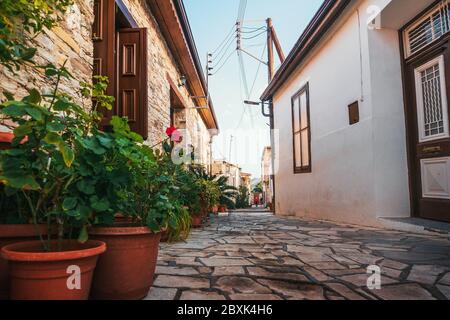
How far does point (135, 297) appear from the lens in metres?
1.42

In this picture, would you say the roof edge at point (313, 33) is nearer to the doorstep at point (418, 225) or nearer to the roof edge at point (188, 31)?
the roof edge at point (188, 31)

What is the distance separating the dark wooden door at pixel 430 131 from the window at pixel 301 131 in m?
2.39

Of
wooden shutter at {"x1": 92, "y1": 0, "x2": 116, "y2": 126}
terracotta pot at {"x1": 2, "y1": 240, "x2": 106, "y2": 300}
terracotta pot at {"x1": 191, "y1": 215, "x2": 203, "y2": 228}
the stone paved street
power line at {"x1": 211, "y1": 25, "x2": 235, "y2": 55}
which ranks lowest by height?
the stone paved street

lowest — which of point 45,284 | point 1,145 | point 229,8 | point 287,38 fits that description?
point 45,284

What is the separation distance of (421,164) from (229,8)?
9981 millimetres

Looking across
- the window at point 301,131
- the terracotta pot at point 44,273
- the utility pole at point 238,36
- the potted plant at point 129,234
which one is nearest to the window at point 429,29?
the window at point 301,131

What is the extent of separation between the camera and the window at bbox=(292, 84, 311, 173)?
626cm

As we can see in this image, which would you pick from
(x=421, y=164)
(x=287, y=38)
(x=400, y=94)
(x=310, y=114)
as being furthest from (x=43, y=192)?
(x=287, y=38)

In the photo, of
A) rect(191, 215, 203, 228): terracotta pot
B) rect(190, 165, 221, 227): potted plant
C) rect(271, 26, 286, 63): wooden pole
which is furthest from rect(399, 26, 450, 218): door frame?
rect(271, 26, 286, 63): wooden pole

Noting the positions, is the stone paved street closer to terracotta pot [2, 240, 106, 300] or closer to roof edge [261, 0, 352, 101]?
terracotta pot [2, 240, 106, 300]

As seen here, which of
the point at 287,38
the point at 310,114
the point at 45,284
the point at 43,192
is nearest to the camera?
the point at 45,284

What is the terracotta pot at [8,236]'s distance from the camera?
1.26 m

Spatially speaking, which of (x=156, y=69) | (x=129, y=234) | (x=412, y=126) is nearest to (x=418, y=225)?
(x=412, y=126)
